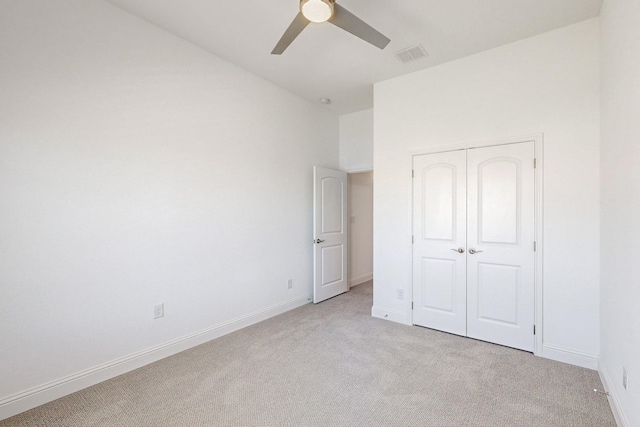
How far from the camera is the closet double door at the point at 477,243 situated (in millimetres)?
2869

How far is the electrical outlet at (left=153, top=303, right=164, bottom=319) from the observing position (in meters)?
2.72

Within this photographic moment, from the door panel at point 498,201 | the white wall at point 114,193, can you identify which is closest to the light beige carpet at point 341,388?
the white wall at point 114,193

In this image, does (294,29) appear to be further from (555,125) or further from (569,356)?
(569,356)

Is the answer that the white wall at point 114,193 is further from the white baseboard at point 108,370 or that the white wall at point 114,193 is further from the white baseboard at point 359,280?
the white baseboard at point 359,280

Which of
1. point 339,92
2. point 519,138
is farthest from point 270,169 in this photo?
point 519,138

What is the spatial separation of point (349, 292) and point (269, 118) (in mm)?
3037

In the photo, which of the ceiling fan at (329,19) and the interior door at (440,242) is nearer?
the ceiling fan at (329,19)

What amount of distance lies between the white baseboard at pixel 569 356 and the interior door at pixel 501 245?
13cm

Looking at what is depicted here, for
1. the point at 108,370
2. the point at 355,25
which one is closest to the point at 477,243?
the point at 355,25

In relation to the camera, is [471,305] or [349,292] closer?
[471,305]

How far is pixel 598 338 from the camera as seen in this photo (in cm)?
253

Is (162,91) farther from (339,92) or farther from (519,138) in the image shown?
(519,138)

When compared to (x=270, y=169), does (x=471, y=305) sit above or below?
below

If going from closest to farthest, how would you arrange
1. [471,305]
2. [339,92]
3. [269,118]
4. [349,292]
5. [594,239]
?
1. [594,239]
2. [471,305]
3. [269,118]
4. [339,92]
5. [349,292]
